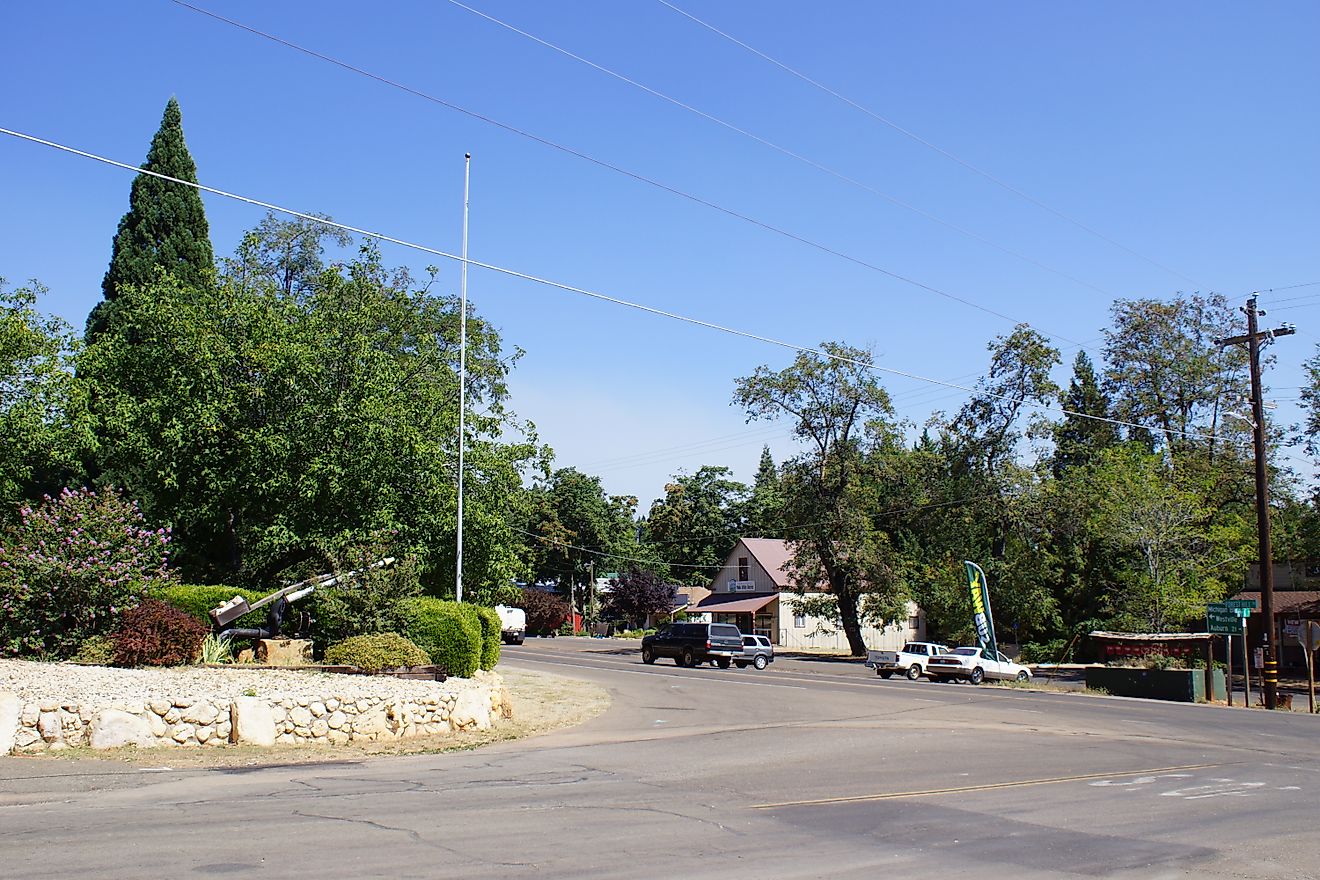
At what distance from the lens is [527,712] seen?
74.6ft

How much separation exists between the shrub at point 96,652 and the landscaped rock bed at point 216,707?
1.54 meters

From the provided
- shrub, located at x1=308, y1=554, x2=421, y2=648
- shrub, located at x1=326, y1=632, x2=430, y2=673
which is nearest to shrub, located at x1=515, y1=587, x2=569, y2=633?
shrub, located at x1=308, y1=554, x2=421, y2=648

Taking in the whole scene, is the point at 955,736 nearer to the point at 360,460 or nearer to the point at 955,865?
the point at 955,865

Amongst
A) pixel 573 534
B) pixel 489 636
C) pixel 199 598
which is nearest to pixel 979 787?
pixel 489 636

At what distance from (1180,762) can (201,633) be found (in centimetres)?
1880

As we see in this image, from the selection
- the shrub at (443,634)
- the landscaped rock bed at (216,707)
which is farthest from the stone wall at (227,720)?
the shrub at (443,634)

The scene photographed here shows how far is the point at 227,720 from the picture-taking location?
601 inches

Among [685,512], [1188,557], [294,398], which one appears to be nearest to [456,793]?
[294,398]

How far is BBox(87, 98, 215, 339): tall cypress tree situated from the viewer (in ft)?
121

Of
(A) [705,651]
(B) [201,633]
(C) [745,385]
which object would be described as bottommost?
(A) [705,651]

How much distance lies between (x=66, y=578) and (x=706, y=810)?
16.8 m

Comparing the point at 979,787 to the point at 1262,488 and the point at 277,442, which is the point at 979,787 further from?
the point at 1262,488

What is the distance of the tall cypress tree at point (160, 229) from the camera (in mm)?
36844

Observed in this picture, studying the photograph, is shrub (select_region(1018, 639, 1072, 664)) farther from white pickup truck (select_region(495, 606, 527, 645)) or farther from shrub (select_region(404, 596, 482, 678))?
shrub (select_region(404, 596, 482, 678))
